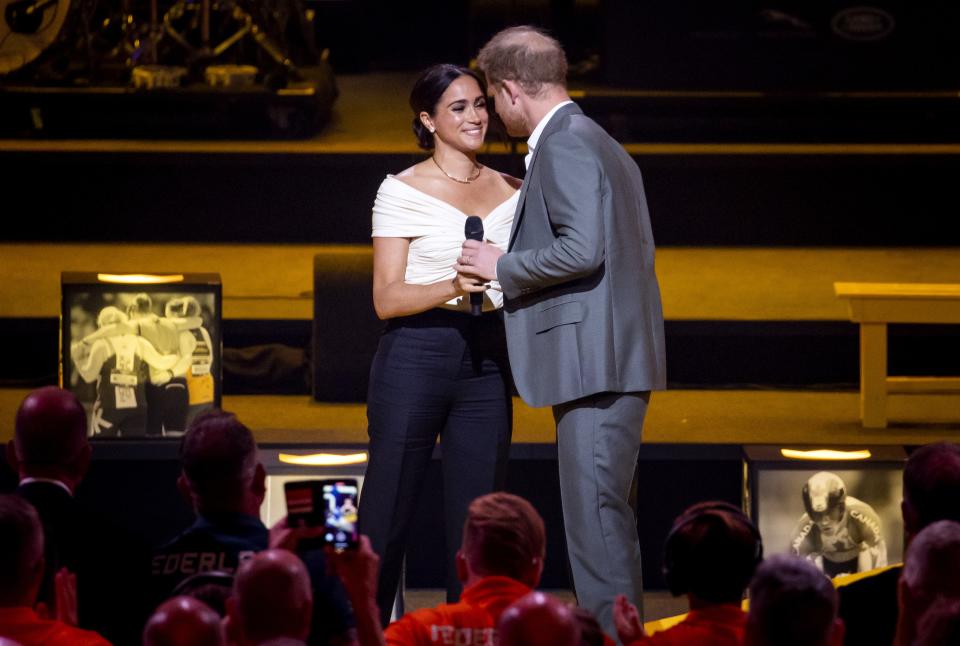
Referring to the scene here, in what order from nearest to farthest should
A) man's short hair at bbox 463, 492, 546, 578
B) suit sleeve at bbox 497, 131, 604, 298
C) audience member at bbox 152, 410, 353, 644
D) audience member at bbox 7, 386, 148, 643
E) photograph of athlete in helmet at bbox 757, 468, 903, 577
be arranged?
man's short hair at bbox 463, 492, 546, 578 < audience member at bbox 152, 410, 353, 644 < audience member at bbox 7, 386, 148, 643 < suit sleeve at bbox 497, 131, 604, 298 < photograph of athlete in helmet at bbox 757, 468, 903, 577

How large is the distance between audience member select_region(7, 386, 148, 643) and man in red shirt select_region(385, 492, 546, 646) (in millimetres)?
451

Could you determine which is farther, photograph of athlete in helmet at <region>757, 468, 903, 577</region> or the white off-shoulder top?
photograph of athlete in helmet at <region>757, 468, 903, 577</region>

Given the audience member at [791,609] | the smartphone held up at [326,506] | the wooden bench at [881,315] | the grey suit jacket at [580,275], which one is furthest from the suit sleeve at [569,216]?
the wooden bench at [881,315]

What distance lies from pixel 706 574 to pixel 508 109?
46.8 inches

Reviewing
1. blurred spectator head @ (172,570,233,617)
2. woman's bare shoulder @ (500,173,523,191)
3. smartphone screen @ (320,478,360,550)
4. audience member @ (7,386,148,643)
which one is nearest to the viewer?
blurred spectator head @ (172,570,233,617)

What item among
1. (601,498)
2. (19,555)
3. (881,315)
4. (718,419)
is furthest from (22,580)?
(881,315)

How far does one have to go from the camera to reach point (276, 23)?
26.2ft

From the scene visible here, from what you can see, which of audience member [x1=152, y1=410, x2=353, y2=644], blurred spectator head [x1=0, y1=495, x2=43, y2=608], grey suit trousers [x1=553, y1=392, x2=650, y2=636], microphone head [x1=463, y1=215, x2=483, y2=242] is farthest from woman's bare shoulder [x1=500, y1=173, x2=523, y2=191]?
blurred spectator head [x1=0, y1=495, x2=43, y2=608]

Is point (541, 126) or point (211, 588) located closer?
point (211, 588)

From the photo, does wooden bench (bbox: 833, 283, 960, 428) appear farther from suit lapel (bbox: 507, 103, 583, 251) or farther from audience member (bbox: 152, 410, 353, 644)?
audience member (bbox: 152, 410, 353, 644)

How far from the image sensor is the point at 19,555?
2.04m

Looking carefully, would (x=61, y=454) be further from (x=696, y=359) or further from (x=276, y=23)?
(x=276, y=23)

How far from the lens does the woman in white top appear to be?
132 inches

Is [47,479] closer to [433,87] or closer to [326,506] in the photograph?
[326,506]
